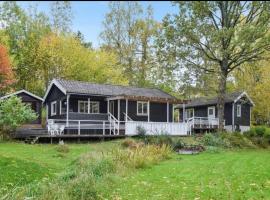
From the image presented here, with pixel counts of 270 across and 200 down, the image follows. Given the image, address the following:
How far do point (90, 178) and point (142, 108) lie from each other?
74.3 ft

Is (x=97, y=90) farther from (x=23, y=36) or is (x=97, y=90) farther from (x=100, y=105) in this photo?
(x=23, y=36)

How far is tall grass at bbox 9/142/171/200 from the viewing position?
27.6 feet

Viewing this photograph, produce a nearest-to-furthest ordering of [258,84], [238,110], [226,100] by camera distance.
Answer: [226,100] < [238,110] < [258,84]

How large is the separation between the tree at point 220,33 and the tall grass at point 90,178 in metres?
13.9

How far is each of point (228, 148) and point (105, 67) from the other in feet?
74.8

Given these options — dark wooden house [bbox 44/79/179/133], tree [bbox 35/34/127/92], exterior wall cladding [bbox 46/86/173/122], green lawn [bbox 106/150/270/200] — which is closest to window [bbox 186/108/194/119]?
tree [bbox 35/34/127/92]

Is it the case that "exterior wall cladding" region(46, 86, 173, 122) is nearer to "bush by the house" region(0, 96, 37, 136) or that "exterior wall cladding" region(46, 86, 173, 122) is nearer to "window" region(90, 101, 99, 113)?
"window" region(90, 101, 99, 113)

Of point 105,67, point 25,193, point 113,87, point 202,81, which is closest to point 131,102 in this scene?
point 113,87

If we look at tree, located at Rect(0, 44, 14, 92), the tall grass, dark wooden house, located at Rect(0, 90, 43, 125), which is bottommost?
the tall grass

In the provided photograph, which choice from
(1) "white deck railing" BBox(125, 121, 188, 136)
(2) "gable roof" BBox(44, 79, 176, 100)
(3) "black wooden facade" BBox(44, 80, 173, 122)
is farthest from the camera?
(3) "black wooden facade" BBox(44, 80, 173, 122)

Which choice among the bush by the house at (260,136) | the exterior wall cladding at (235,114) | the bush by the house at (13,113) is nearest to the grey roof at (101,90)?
the bush by the house at (13,113)

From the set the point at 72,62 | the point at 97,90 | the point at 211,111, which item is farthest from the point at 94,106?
the point at 211,111

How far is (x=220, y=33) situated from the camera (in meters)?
27.1

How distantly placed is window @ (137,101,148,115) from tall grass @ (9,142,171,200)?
15102mm
